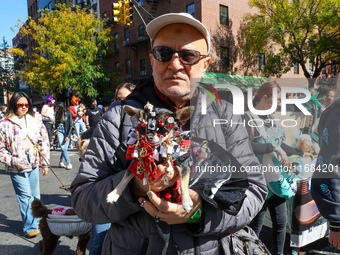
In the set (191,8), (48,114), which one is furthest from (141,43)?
(48,114)

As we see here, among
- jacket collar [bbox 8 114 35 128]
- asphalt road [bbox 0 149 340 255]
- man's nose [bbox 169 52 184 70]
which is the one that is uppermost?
man's nose [bbox 169 52 184 70]

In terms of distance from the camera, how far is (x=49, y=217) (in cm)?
335

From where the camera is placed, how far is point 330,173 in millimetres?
2045

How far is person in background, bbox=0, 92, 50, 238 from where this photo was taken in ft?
14.6

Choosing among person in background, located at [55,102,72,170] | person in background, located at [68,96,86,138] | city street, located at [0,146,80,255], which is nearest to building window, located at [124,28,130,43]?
person in background, located at [68,96,86,138]

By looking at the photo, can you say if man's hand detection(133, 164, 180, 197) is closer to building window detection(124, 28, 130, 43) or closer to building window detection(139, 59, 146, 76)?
building window detection(139, 59, 146, 76)

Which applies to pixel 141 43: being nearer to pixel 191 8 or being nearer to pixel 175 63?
pixel 191 8

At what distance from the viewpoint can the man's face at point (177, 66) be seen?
5.08 ft

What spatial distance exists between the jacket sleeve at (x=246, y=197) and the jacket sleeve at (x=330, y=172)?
80cm

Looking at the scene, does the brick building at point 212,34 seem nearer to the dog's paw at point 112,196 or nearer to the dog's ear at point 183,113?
the dog's ear at point 183,113

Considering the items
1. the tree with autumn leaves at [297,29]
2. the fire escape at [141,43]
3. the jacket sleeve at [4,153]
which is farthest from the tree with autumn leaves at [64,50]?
the jacket sleeve at [4,153]

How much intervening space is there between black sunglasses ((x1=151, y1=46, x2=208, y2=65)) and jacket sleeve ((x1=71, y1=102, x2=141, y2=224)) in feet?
1.24

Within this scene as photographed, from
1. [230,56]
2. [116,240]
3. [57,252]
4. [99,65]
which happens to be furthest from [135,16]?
[116,240]
